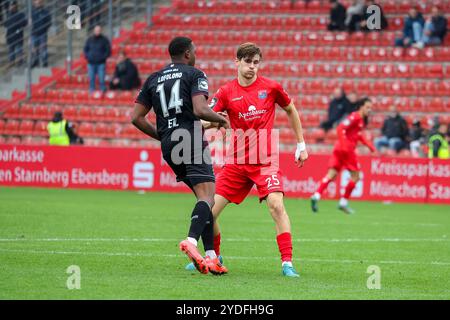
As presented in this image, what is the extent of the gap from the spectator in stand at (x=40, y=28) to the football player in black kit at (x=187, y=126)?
71.5 feet

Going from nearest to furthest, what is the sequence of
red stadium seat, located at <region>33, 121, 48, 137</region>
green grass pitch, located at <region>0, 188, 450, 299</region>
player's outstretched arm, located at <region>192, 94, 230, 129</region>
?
green grass pitch, located at <region>0, 188, 450, 299</region> < player's outstretched arm, located at <region>192, 94, 230, 129</region> < red stadium seat, located at <region>33, 121, 48, 137</region>

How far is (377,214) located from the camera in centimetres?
2117

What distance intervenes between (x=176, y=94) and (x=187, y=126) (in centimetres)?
34

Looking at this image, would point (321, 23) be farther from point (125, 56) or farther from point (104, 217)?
point (104, 217)

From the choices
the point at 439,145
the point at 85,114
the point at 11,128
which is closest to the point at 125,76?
the point at 85,114

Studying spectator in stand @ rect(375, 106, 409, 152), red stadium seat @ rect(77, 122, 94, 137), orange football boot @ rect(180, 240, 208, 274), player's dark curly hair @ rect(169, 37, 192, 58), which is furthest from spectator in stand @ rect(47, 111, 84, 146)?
orange football boot @ rect(180, 240, 208, 274)

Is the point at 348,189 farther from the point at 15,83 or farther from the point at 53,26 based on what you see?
the point at 53,26

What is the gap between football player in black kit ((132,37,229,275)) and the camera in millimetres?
10367

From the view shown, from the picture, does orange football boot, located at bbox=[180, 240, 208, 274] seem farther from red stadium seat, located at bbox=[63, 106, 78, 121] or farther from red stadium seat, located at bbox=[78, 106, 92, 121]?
red stadium seat, located at bbox=[63, 106, 78, 121]

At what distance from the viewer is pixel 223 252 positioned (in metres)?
13.0

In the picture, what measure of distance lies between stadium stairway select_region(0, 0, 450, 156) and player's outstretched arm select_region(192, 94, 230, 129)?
18.1m

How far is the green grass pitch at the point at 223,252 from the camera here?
9273 millimetres
